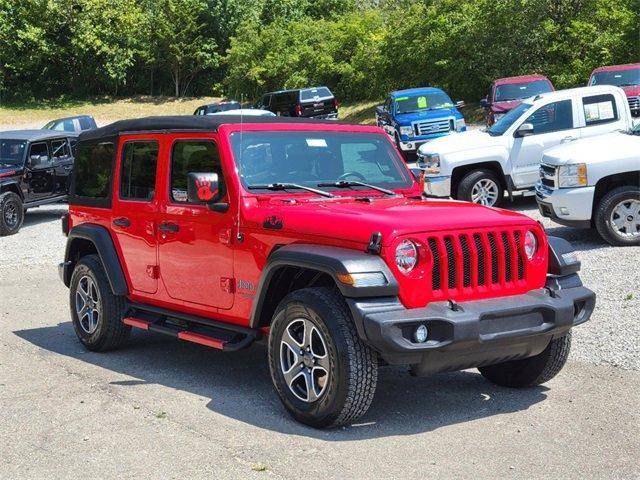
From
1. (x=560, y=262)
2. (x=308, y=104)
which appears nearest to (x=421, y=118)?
(x=308, y=104)

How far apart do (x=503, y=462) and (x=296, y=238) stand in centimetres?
190

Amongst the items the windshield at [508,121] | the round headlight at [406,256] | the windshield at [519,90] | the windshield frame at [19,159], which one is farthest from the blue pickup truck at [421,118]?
the round headlight at [406,256]

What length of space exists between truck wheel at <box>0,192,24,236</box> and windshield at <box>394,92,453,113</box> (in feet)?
37.9

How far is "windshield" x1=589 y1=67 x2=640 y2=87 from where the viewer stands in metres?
25.5

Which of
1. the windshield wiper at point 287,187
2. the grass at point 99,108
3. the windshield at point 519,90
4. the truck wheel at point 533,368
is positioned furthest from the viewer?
the grass at point 99,108

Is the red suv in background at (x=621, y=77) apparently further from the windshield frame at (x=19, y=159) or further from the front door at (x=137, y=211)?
the front door at (x=137, y=211)

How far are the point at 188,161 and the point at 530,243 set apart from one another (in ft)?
8.77

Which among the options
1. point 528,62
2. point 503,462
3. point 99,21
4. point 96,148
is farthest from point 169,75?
point 503,462

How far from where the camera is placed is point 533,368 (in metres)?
6.77

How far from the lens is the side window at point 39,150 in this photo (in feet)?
63.6

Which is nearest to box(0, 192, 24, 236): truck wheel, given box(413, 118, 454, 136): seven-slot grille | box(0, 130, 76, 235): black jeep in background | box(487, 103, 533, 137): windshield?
box(0, 130, 76, 235): black jeep in background

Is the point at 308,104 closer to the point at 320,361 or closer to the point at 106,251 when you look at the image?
the point at 106,251

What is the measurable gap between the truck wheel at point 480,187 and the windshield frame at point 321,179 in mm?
8042

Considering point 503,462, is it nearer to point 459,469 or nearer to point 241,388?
point 459,469
